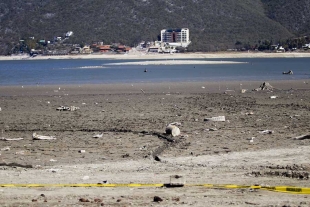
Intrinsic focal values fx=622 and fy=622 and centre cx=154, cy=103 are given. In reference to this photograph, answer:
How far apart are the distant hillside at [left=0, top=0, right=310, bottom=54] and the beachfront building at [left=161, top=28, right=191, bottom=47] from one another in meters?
2.81

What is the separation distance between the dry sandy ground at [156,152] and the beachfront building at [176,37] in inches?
5259

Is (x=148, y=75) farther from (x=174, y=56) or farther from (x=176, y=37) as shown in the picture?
(x=176, y=37)

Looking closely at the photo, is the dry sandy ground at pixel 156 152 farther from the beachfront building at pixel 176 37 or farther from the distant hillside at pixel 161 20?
the distant hillside at pixel 161 20

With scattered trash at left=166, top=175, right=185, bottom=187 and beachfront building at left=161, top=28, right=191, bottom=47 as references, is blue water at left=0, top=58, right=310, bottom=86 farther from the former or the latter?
beachfront building at left=161, top=28, right=191, bottom=47

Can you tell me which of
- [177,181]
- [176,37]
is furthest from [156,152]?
[176,37]

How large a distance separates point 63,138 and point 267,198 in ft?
23.8

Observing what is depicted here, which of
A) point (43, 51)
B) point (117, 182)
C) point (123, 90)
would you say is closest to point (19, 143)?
point (117, 182)

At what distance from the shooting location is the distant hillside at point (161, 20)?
161875 millimetres

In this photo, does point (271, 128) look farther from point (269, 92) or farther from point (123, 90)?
point (123, 90)

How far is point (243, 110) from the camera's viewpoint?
62.3ft

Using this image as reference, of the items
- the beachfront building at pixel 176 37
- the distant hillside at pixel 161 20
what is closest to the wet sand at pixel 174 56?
the beachfront building at pixel 176 37

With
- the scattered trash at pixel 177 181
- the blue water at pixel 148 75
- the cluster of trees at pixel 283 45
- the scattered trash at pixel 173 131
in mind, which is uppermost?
the scattered trash at pixel 177 181

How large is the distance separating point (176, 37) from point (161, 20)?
59.7 ft

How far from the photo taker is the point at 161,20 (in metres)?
173
